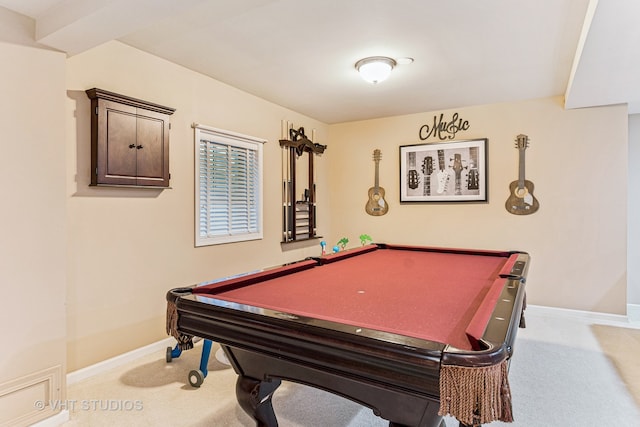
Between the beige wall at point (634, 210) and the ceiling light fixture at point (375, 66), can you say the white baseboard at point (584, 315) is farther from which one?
the ceiling light fixture at point (375, 66)

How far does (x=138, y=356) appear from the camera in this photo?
2801 mm

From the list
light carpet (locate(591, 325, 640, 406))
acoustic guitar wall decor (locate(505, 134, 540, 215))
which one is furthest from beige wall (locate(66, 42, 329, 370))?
light carpet (locate(591, 325, 640, 406))

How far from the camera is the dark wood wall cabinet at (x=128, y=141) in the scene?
244cm

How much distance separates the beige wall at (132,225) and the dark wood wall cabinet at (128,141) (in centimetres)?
11

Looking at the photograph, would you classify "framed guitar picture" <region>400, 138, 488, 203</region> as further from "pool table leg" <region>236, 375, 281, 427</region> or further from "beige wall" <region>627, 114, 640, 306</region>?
"pool table leg" <region>236, 375, 281, 427</region>

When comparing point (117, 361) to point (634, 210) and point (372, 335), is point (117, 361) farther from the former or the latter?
point (634, 210)

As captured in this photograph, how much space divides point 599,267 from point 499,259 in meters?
1.86

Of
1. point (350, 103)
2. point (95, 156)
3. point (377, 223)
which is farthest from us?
point (377, 223)

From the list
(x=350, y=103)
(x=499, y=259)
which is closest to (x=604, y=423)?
(x=499, y=259)

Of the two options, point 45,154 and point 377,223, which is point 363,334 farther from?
point 377,223

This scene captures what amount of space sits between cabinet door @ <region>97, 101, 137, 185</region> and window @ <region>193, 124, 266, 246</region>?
2.24 feet

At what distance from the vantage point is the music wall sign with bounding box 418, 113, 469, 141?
450 cm

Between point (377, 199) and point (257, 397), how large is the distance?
3.86 meters

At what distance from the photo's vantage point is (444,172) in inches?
180
